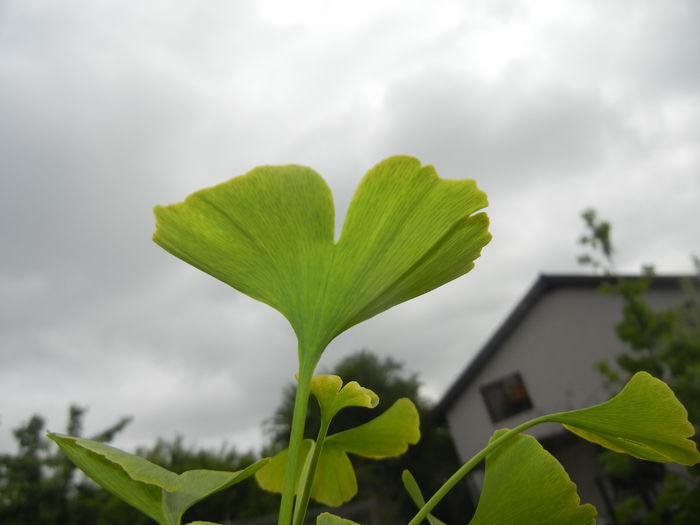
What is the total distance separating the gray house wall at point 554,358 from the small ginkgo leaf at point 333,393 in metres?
12.0

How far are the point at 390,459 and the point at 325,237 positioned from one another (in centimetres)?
1608

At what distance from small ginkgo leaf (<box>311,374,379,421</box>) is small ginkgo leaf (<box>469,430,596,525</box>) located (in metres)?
0.20

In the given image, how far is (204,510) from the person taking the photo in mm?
10008

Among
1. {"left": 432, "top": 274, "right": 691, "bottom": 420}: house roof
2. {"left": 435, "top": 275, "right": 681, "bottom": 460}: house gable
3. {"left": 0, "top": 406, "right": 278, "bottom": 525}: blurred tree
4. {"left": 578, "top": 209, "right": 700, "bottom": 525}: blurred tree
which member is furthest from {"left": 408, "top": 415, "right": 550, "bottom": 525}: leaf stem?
{"left": 432, "top": 274, "right": 691, "bottom": 420}: house roof

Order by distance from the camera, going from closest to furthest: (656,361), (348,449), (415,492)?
(415,492) → (348,449) → (656,361)

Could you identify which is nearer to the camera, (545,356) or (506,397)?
(545,356)

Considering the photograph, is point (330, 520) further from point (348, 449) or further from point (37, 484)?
point (37, 484)

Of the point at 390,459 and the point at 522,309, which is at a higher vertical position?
the point at 522,309

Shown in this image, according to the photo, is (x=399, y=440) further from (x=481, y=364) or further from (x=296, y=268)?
(x=481, y=364)

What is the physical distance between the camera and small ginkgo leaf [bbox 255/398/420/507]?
0.76 metres

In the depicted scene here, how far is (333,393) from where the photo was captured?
0.57 metres

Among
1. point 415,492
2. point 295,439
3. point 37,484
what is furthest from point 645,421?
point 37,484

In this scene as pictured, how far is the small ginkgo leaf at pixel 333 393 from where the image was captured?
0.53m

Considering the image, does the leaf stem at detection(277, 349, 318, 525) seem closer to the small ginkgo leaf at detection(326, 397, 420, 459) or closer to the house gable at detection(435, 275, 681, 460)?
the small ginkgo leaf at detection(326, 397, 420, 459)
